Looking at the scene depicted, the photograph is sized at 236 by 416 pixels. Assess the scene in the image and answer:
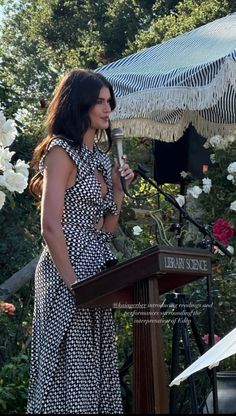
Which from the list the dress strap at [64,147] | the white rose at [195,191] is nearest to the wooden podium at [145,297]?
the dress strap at [64,147]

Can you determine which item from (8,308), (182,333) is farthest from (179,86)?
(182,333)

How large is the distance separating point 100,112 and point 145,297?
803mm

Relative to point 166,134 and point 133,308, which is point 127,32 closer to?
point 166,134

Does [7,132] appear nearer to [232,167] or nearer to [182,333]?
[182,333]

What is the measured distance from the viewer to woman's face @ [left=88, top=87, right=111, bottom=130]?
3812 mm

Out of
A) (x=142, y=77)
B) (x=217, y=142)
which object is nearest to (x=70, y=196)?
(x=142, y=77)

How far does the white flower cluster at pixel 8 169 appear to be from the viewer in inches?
141

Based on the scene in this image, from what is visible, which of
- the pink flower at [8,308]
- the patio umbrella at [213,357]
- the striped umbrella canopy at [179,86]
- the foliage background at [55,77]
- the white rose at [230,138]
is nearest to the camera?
the patio umbrella at [213,357]

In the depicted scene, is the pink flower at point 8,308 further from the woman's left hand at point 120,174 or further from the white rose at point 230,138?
the white rose at point 230,138

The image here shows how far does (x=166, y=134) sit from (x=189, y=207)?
0.79m

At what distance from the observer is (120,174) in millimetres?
3783

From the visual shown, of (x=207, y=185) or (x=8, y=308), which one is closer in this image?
(x=8, y=308)

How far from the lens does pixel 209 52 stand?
6.07 m

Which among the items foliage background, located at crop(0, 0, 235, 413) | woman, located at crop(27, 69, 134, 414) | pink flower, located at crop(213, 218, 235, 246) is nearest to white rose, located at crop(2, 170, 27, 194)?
woman, located at crop(27, 69, 134, 414)
